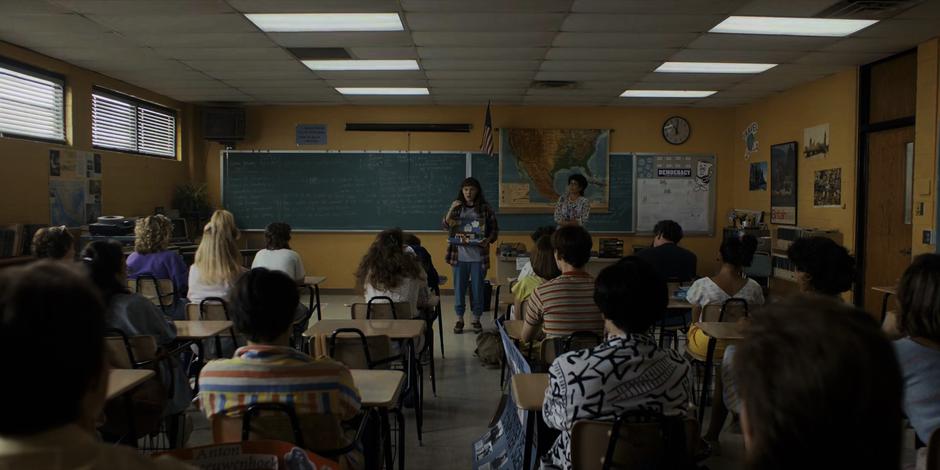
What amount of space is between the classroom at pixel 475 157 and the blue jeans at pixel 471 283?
0.11ft

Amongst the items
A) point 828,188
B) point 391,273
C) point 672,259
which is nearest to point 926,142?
point 828,188

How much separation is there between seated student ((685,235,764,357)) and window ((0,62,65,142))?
589 centimetres

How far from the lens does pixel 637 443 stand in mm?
1896

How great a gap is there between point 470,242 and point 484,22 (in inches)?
95.0

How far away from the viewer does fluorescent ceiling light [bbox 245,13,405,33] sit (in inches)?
193

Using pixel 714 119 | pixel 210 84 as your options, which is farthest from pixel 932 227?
pixel 210 84

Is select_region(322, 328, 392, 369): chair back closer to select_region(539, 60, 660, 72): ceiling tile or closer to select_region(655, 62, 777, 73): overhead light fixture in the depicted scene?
select_region(539, 60, 660, 72): ceiling tile

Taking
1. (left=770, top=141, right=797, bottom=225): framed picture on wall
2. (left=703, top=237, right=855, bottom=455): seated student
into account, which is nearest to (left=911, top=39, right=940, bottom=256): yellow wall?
(left=770, top=141, right=797, bottom=225): framed picture on wall

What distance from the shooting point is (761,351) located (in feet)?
2.60

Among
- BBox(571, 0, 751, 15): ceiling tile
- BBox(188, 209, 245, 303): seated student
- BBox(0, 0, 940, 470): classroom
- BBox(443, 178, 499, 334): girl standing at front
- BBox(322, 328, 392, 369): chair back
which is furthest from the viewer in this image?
BBox(443, 178, 499, 334): girl standing at front

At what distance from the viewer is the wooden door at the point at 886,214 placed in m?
6.15

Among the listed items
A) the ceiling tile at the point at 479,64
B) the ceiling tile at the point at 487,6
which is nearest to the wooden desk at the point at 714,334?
the ceiling tile at the point at 487,6

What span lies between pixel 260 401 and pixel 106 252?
1.62 m

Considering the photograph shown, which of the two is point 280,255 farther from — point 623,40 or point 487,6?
point 623,40
